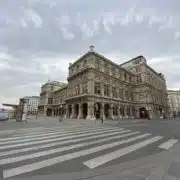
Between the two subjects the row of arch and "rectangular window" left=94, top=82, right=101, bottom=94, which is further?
the row of arch

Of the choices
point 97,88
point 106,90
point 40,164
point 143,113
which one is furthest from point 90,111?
point 40,164

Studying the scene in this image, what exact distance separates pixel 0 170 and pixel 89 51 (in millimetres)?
35837

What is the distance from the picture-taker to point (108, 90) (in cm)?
3884

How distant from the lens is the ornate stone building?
115ft

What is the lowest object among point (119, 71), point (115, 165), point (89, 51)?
point (115, 165)

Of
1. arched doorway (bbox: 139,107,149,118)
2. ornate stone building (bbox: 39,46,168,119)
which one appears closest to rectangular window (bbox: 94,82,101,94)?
ornate stone building (bbox: 39,46,168,119)

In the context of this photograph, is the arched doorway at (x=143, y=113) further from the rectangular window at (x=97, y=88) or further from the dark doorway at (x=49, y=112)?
the dark doorway at (x=49, y=112)

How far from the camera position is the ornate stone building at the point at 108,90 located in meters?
35.1

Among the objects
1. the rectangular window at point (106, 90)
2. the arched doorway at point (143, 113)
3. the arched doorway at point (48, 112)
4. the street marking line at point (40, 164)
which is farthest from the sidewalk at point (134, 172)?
the arched doorway at point (48, 112)

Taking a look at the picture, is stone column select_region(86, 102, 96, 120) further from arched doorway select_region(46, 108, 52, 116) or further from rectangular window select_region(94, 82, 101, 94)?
arched doorway select_region(46, 108, 52, 116)

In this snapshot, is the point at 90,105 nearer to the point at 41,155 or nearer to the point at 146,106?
the point at 146,106

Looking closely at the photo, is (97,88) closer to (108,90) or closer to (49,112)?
(108,90)

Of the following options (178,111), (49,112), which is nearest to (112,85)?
(49,112)

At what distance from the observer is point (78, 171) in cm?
352
